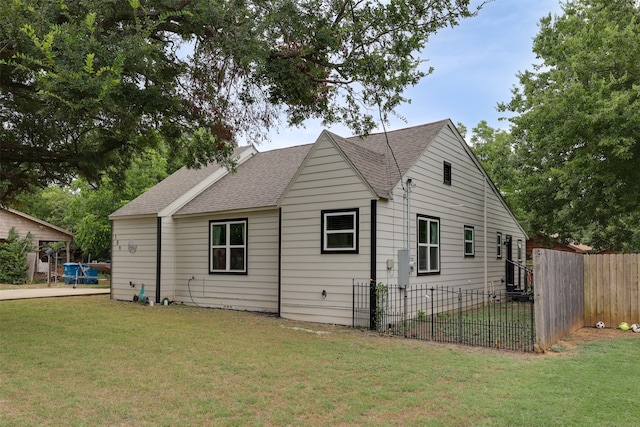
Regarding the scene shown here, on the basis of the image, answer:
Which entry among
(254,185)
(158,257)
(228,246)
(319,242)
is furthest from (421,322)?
(158,257)

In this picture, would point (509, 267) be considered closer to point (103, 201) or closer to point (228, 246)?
point (228, 246)

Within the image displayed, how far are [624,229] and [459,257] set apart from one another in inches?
593

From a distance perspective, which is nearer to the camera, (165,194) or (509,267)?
(165,194)

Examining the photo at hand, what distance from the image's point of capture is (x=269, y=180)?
48.1 feet

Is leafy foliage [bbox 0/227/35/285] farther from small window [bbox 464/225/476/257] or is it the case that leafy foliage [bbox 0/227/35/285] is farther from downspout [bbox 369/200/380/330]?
small window [bbox 464/225/476/257]

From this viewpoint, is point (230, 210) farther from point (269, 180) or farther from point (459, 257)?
point (459, 257)

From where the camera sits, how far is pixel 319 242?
36.1ft

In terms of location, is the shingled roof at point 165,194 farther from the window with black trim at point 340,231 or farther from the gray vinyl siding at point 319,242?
the window with black trim at point 340,231

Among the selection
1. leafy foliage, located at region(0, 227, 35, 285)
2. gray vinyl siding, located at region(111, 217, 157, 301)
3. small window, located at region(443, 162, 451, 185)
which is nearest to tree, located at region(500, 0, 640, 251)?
small window, located at region(443, 162, 451, 185)

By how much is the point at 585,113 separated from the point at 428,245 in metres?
5.48

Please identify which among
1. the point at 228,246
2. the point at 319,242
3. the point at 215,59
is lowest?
the point at 228,246

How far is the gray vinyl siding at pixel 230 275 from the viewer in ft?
41.9

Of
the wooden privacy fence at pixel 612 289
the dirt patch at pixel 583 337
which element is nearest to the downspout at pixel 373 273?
the dirt patch at pixel 583 337

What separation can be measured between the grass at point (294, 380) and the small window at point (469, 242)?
5717mm
